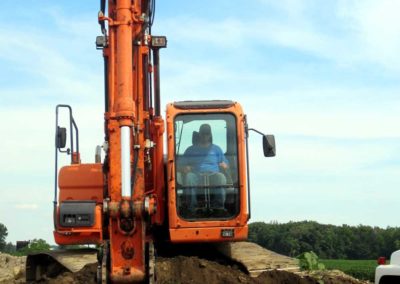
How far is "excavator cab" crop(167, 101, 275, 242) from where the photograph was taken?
10.6m

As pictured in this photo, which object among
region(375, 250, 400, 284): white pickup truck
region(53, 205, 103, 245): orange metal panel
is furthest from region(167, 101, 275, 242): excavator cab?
region(375, 250, 400, 284): white pickup truck

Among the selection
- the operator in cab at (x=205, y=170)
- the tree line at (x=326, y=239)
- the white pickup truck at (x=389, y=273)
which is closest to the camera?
the white pickup truck at (x=389, y=273)

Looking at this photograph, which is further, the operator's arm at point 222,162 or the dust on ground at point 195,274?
the operator's arm at point 222,162

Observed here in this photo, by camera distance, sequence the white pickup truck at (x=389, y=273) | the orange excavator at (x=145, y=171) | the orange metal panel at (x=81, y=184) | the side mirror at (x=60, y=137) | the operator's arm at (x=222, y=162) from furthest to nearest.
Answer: the orange metal panel at (x=81, y=184), the side mirror at (x=60, y=137), the operator's arm at (x=222, y=162), the orange excavator at (x=145, y=171), the white pickup truck at (x=389, y=273)

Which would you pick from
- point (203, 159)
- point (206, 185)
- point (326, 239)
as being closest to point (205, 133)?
point (203, 159)

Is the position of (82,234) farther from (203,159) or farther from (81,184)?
(203,159)

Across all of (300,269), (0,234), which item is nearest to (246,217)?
(300,269)

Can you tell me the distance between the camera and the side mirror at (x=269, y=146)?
34.6 feet

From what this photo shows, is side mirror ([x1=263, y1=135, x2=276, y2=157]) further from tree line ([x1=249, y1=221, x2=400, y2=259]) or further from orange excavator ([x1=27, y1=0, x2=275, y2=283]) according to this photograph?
tree line ([x1=249, y1=221, x2=400, y2=259])

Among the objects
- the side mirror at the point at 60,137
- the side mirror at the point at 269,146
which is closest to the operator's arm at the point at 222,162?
the side mirror at the point at 269,146

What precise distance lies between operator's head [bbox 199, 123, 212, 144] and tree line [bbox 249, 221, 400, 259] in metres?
10.4

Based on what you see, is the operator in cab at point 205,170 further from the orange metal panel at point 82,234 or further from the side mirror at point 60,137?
the side mirror at point 60,137

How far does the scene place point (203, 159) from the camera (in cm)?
1070

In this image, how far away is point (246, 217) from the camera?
34.9ft
